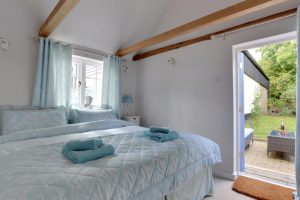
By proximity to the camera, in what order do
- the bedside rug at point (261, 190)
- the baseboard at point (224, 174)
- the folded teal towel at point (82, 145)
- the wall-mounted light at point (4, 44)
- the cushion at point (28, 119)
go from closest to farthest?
the folded teal towel at point (82, 145) < the bedside rug at point (261, 190) < the cushion at point (28, 119) < the wall-mounted light at point (4, 44) < the baseboard at point (224, 174)

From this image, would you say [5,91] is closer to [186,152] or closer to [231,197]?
[186,152]

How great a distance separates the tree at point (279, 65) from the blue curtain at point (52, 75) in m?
3.42

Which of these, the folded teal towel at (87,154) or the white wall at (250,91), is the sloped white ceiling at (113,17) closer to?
the white wall at (250,91)

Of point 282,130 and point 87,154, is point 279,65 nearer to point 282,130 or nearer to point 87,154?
point 282,130

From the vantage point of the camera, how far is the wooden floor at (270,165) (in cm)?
263

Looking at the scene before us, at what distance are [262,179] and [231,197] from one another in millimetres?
817

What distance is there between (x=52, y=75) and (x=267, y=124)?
3.92m

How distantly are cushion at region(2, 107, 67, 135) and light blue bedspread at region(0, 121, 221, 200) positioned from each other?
0.41 metres

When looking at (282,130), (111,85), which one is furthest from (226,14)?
(111,85)

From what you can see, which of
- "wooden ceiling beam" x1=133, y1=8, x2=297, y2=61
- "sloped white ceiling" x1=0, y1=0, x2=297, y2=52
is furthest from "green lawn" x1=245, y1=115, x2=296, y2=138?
"sloped white ceiling" x1=0, y1=0, x2=297, y2=52

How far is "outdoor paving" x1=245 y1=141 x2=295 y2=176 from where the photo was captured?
9.38ft

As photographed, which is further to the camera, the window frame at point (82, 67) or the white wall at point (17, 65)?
the window frame at point (82, 67)

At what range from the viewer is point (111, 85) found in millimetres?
3783

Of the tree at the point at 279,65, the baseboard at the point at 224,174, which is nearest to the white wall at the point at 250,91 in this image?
the tree at the point at 279,65
